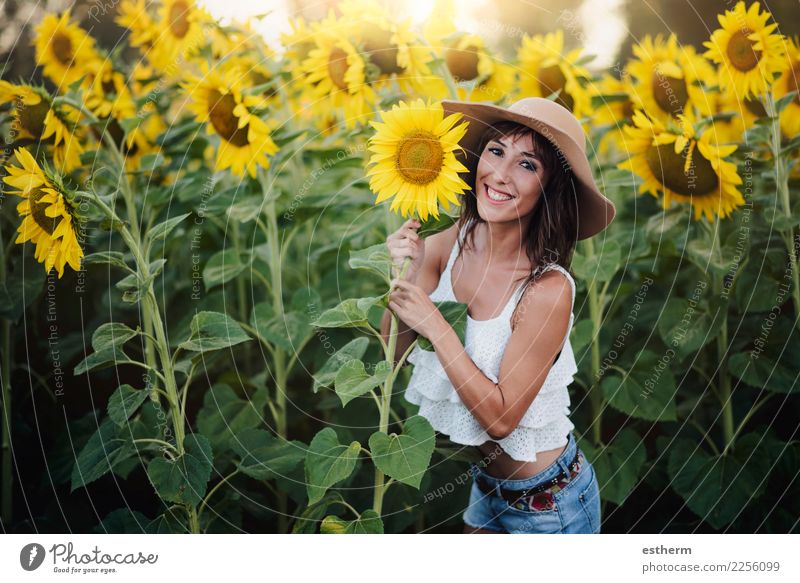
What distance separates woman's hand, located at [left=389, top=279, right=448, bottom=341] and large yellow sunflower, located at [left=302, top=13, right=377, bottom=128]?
302 millimetres

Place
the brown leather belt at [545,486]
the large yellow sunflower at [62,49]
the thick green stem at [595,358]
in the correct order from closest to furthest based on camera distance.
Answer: the brown leather belt at [545,486], the thick green stem at [595,358], the large yellow sunflower at [62,49]

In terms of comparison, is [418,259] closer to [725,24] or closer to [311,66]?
[311,66]

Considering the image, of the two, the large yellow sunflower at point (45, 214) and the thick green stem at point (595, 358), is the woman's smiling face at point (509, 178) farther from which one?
the large yellow sunflower at point (45, 214)

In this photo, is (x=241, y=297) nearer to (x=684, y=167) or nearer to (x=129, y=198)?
(x=129, y=198)

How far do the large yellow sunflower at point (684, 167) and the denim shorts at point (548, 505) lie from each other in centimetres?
44

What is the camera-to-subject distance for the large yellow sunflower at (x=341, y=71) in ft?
3.73

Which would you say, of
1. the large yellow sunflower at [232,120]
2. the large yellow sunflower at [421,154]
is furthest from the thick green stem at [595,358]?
the large yellow sunflower at [232,120]

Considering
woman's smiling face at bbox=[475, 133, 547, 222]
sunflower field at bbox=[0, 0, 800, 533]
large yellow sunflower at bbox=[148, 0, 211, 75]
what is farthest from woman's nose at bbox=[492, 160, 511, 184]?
large yellow sunflower at bbox=[148, 0, 211, 75]

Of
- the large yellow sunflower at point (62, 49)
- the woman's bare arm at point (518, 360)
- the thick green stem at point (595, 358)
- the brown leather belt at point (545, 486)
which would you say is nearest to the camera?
the woman's bare arm at point (518, 360)

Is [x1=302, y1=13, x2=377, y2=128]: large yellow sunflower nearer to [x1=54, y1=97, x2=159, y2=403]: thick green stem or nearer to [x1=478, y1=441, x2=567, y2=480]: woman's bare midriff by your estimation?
[x1=54, y1=97, x2=159, y2=403]: thick green stem

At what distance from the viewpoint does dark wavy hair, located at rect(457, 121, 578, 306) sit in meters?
1.05

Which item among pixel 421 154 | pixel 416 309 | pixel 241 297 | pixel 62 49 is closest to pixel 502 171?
pixel 421 154

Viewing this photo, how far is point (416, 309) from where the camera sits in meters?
1.01

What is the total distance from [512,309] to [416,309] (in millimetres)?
145
